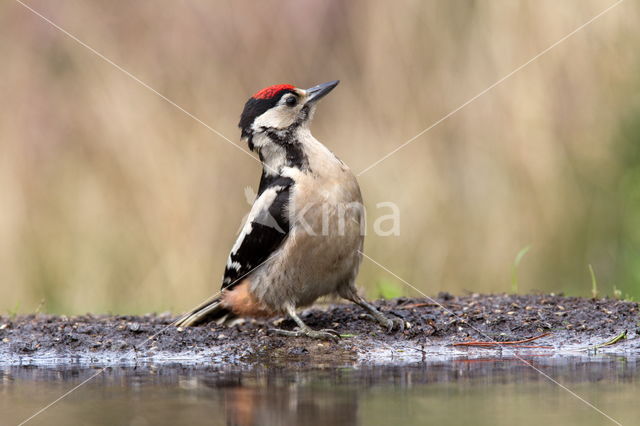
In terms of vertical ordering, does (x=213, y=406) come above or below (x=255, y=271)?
below

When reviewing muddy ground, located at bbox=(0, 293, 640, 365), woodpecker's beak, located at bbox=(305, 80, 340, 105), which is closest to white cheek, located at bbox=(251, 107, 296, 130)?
woodpecker's beak, located at bbox=(305, 80, 340, 105)

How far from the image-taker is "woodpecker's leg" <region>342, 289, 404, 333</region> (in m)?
5.20

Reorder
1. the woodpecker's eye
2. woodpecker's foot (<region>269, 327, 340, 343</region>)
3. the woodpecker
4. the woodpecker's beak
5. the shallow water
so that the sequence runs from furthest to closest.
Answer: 1. the woodpecker's beak
2. the woodpecker's eye
3. the woodpecker
4. woodpecker's foot (<region>269, 327, 340, 343</region>)
5. the shallow water

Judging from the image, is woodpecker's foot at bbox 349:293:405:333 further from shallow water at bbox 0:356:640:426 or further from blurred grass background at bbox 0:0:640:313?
blurred grass background at bbox 0:0:640:313

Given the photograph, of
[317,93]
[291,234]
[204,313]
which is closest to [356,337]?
[291,234]

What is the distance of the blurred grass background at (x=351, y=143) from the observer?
802 centimetres

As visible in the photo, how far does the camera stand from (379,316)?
5312mm

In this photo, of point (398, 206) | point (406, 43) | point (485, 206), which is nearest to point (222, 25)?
point (406, 43)

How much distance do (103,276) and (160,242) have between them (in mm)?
655

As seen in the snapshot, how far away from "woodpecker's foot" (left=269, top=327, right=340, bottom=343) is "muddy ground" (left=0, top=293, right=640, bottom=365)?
0.16 feet

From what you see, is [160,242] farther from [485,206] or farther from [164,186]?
[485,206]

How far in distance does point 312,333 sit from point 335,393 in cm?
146

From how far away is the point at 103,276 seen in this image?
27.6 feet

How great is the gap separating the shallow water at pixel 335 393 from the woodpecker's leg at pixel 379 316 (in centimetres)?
72
